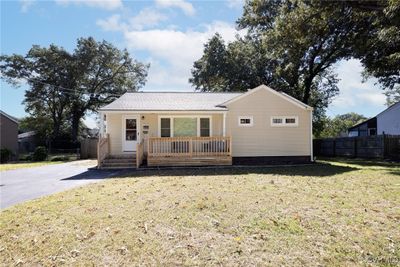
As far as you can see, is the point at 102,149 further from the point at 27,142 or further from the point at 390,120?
the point at 27,142

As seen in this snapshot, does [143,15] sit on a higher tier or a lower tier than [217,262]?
higher

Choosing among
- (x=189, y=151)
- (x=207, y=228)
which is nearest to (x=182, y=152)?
(x=189, y=151)

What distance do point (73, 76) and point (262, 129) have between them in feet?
90.6

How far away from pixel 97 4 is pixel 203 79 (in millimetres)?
16341

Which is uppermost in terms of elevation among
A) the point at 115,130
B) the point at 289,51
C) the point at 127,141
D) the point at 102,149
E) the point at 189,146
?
the point at 289,51

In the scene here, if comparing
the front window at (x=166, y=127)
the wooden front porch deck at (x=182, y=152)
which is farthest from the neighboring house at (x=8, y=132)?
the front window at (x=166, y=127)

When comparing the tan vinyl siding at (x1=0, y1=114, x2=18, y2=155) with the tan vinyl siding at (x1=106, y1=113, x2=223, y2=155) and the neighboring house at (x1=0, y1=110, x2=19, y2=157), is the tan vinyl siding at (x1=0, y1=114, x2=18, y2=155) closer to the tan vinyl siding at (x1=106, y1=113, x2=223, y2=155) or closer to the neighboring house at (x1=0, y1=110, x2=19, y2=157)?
the neighboring house at (x1=0, y1=110, x2=19, y2=157)

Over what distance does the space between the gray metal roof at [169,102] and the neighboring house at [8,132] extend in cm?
1576

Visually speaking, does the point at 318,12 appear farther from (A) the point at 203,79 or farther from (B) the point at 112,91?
(B) the point at 112,91

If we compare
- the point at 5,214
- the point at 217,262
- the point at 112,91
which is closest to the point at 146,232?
the point at 217,262

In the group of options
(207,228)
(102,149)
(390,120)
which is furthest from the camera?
(390,120)

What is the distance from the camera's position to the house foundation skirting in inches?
607

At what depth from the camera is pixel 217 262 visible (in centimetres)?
369

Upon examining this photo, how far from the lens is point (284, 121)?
51.6ft
